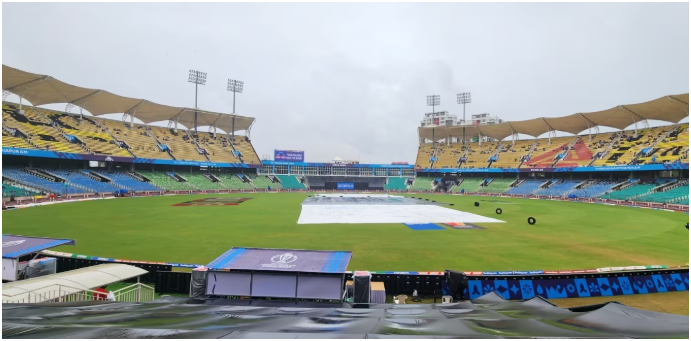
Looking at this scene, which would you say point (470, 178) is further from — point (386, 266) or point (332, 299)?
point (332, 299)

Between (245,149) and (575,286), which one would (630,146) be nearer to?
(575,286)

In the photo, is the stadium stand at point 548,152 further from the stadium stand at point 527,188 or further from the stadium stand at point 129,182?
the stadium stand at point 129,182

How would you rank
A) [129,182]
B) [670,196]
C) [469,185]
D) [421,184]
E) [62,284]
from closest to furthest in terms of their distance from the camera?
[62,284]
[670,196]
[129,182]
[469,185]
[421,184]

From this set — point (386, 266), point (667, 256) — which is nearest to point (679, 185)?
point (667, 256)

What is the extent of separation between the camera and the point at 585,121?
75500 mm

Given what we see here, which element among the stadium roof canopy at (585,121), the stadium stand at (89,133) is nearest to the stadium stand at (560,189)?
the stadium roof canopy at (585,121)

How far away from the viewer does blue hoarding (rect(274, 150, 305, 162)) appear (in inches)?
A: 3898

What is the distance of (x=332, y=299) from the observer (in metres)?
10.5

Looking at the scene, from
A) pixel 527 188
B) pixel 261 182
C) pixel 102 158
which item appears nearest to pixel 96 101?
pixel 102 158

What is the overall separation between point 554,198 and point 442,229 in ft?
163

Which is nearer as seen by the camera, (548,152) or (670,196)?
(670,196)

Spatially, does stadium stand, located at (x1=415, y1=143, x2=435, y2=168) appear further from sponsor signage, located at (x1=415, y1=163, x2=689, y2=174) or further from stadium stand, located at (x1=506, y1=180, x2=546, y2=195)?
stadium stand, located at (x1=506, y1=180, x2=546, y2=195)

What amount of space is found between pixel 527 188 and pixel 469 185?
46.7 feet

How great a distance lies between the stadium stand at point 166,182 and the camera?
2660 inches
